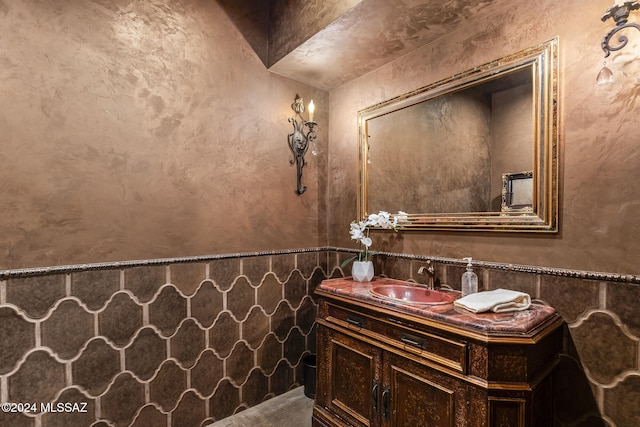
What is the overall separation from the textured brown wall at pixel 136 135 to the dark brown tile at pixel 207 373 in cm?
62

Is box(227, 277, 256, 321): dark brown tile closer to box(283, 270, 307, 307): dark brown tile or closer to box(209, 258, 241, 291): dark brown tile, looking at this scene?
box(209, 258, 241, 291): dark brown tile

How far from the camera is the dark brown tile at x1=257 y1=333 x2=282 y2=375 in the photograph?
2051 millimetres

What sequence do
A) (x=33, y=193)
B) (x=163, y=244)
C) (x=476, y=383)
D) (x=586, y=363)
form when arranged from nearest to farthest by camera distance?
1. (x=476, y=383)
2. (x=586, y=363)
3. (x=33, y=193)
4. (x=163, y=244)

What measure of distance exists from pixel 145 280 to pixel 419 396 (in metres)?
1.40

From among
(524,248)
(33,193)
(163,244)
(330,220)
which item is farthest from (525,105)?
(33,193)

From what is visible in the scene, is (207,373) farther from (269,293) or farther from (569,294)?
(569,294)

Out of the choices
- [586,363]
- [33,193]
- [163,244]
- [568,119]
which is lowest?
[586,363]

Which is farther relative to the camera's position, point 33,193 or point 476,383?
point 33,193

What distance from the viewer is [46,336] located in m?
1.36

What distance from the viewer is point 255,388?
6.63 ft

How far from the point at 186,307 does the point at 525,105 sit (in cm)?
197

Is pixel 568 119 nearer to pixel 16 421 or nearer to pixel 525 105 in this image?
pixel 525 105

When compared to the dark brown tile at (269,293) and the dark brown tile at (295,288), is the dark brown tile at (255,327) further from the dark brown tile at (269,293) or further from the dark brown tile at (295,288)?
the dark brown tile at (295,288)

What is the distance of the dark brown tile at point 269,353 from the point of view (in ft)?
6.73
